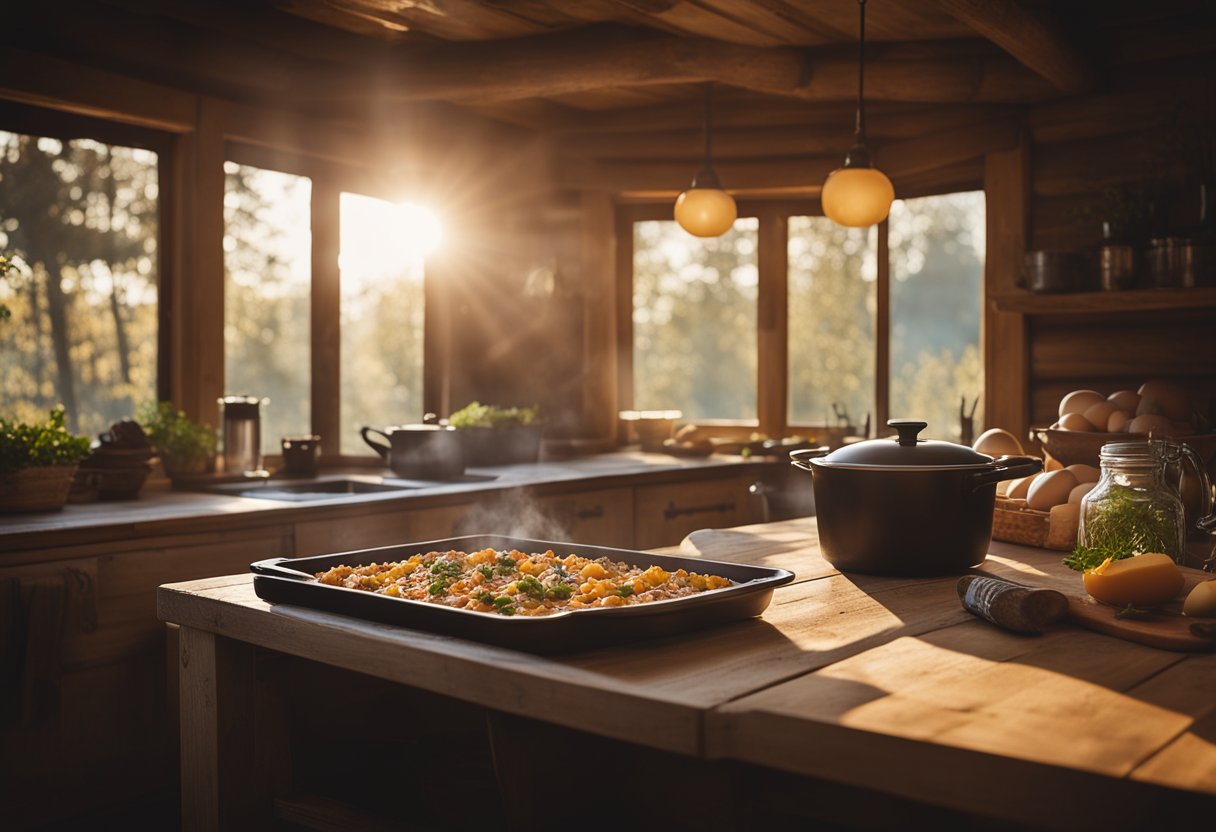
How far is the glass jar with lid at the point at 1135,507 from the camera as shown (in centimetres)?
201

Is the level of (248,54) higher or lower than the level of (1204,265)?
higher

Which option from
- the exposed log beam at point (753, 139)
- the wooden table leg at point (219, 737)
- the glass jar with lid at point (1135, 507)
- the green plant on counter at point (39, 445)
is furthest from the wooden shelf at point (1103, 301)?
the wooden table leg at point (219, 737)

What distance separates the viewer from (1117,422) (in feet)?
9.02

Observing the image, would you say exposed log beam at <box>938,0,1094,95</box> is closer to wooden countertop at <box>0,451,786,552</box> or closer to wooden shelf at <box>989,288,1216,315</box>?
wooden shelf at <box>989,288,1216,315</box>

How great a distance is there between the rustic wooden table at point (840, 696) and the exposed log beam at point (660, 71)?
2968 mm

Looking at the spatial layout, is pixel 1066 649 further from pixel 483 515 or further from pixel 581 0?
pixel 581 0

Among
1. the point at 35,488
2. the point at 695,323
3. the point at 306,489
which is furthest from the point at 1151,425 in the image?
the point at 695,323

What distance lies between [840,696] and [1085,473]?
1570mm

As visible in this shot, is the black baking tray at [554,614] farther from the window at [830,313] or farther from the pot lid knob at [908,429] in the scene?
the window at [830,313]

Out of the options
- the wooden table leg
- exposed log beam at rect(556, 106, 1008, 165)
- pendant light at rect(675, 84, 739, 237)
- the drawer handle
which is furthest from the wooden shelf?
the wooden table leg

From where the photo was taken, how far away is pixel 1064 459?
9.18 ft

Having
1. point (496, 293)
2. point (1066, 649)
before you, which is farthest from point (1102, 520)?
point (496, 293)

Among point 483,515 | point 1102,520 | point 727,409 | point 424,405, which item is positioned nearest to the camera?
point 1102,520

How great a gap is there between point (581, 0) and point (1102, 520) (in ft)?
9.55
